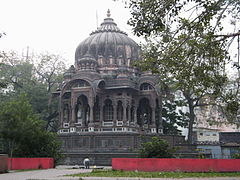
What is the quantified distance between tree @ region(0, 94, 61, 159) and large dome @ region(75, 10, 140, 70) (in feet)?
54.0

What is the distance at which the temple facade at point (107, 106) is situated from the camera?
104 ft

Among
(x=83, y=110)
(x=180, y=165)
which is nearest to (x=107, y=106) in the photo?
(x=83, y=110)

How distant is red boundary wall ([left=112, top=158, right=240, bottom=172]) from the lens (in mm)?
18828

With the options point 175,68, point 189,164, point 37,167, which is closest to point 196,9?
point 175,68

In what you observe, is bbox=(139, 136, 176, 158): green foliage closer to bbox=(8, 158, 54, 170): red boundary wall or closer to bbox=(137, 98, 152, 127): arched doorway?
bbox=(8, 158, 54, 170): red boundary wall

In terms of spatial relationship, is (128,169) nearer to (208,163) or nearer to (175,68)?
(208,163)

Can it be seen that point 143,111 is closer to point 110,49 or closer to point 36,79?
point 110,49

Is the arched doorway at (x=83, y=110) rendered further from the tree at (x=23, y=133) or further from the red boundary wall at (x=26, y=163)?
the red boundary wall at (x=26, y=163)

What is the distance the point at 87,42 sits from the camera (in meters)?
40.8

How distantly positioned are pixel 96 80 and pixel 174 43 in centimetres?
2057

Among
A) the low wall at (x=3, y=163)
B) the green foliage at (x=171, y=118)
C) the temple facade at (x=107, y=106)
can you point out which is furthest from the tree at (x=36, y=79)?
the low wall at (x=3, y=163)

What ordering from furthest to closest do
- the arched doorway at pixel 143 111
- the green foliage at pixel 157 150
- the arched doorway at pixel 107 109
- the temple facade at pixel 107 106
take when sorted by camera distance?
the arched doorway at pixel 143 111 → the arched doorway at pixel 107 109 → the temple facade at pixel 107 106 → the green foliage at pixel 157 150

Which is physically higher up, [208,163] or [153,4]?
[153,4]

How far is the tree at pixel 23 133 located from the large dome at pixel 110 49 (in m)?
16.4
